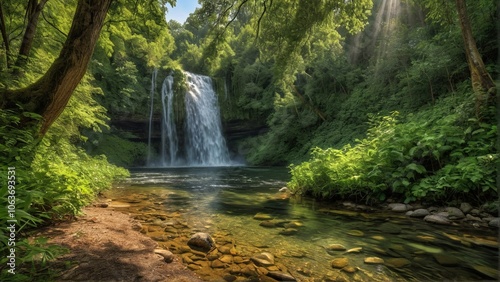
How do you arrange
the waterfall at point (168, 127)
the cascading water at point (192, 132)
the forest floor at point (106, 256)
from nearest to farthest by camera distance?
the forest floor at point (106, 256) < the waterfall at point (168, 127) < the cascading water at point (192, 132)

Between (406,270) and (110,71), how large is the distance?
77.9 feet

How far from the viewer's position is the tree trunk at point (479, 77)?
5760 mm

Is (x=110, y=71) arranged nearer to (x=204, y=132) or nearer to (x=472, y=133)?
(x=204, y=132)

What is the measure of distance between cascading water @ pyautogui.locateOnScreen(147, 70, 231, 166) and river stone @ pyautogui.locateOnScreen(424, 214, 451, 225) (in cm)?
2113

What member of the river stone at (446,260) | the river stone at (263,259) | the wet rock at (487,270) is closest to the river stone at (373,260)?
the river stone at (446,260)

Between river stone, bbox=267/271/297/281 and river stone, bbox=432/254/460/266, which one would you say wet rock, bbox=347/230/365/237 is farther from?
river stone, bbox=267/271/297/281

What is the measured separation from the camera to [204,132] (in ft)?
82.8

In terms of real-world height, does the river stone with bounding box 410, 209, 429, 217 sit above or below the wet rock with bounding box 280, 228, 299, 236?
above

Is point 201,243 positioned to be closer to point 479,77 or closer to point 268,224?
point 268,224

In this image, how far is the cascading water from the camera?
24517mm

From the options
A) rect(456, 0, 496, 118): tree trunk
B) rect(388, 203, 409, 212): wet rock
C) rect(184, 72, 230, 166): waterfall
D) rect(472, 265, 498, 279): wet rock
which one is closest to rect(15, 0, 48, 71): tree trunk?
rect(472, 265, 498, 279): wet rock

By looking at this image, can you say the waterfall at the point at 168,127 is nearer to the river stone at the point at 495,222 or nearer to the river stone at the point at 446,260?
the river stone at the point at 495,222

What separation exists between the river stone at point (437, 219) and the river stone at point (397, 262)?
6.42 ft

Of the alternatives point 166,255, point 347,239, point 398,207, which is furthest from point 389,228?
point 166,255
